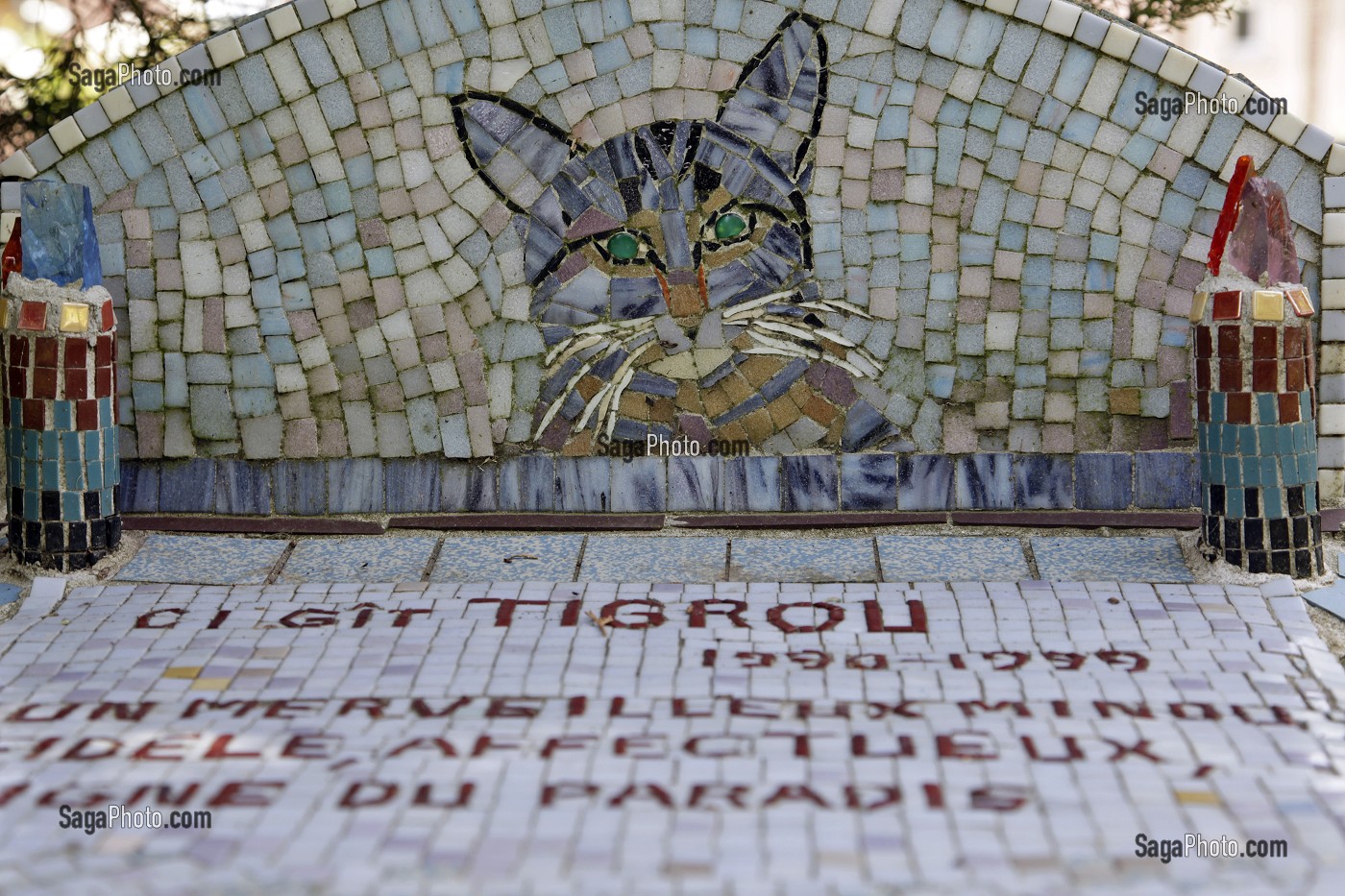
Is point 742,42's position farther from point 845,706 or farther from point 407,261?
point 845,706

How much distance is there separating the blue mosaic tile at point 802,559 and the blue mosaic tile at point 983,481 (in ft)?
1.58

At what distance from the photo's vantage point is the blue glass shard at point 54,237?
5.78 meters

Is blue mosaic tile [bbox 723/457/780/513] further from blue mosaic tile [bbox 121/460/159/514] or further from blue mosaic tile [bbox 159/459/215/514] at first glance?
blue mosaic tile [bbox 121/460/159/514]

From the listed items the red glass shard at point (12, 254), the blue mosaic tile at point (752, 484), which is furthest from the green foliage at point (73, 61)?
the blue mosaic tile at point (752, 484)

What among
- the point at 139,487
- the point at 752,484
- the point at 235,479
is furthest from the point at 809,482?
the point at 139,487

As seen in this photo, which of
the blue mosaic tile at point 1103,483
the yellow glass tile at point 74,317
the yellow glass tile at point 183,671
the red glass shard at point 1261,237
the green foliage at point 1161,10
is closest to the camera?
the yellow glass tile at point 183,671

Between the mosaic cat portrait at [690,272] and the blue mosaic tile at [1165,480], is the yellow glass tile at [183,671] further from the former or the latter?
the blue mosaic tile at [1165,480]

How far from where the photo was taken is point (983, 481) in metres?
6.30

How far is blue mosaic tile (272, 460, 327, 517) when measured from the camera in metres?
6.38

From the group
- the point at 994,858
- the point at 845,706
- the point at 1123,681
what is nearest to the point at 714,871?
the point at 994,858

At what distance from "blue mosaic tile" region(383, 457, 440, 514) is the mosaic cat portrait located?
17.4 inches

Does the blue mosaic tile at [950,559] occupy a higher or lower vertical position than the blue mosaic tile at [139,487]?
lower

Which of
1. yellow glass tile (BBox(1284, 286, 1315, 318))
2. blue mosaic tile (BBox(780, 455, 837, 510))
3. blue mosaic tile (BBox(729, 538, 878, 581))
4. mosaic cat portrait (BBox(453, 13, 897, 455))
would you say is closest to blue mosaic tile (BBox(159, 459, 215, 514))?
mosaic cat portrait (BBox(453, 13, 897, 455))

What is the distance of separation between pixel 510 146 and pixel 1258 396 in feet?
9.37
